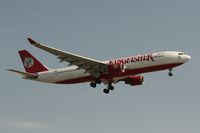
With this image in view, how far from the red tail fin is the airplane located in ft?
8.83

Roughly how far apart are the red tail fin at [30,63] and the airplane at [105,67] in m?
2.69

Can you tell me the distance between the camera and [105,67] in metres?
67.9

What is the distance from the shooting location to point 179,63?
66500 millimetres

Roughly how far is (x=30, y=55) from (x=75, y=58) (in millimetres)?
16556

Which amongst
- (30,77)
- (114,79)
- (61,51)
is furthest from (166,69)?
(30,77)

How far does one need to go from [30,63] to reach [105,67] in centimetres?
1626

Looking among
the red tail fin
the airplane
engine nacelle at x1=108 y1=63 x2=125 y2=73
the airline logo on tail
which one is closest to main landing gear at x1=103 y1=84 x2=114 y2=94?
the airplane

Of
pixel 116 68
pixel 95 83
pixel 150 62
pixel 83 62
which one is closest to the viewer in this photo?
pixel 150 62

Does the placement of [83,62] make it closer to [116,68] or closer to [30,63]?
[116,68]

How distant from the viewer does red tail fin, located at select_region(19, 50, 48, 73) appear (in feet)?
253

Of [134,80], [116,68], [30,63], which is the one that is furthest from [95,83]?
[30,63]

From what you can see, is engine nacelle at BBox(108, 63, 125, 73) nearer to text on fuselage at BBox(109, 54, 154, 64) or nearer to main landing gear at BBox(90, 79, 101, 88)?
→ text on fuselage at BBox(109, 54, 154, 64)

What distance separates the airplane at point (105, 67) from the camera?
66312 mm

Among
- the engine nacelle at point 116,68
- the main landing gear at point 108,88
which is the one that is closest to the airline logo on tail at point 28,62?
the main landing gear at point 108,88
